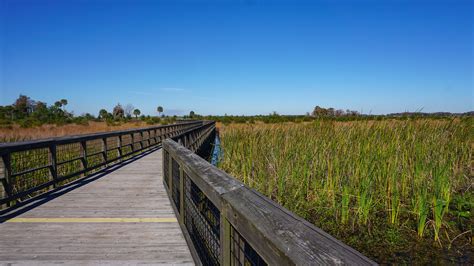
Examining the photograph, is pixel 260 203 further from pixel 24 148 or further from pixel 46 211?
pixel 24 148

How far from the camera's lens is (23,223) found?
452 centimetres

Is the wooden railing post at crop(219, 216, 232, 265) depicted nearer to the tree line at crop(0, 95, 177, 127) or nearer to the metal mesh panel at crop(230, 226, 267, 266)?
the metal mesh panel at crop(230, 226, 267, 266)

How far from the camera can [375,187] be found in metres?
6.75

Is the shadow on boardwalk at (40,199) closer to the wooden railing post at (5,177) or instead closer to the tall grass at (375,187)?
the wooden railing post at (5,177)

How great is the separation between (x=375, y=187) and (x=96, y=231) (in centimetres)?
553

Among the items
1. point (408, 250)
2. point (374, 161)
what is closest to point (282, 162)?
point (374, 161)

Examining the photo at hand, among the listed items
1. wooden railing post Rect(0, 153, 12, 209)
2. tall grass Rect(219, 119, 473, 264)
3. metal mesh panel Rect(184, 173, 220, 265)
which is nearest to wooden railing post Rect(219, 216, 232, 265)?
metal mesh panel Rect(184, 173, 220, 265)

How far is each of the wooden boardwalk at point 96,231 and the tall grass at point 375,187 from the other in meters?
Answer: 3.11

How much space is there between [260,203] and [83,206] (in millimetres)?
4868

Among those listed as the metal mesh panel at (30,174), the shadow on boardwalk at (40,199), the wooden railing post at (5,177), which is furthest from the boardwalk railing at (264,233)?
the metal mesh panel at (30,174)

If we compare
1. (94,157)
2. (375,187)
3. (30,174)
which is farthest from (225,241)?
(94,157)

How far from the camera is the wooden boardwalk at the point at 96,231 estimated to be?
11.1 ft

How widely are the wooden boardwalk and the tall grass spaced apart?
10.2 feet

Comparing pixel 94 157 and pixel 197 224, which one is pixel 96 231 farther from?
pixel 94 157
